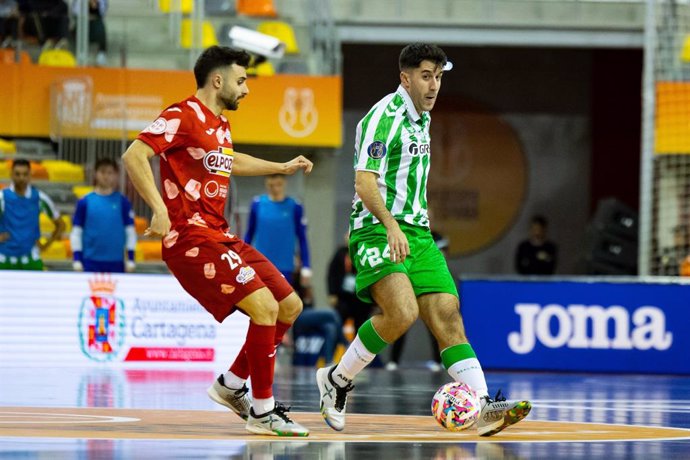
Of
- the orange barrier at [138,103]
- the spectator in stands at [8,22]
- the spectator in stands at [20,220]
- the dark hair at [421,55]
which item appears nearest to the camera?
the dark hair at [421,55]

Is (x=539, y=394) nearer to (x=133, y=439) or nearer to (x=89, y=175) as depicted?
(x=133, y=439)

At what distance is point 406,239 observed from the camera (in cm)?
791

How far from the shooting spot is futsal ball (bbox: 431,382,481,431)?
25.5 feet

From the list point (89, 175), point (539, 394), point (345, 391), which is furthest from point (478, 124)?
point (345, 391)

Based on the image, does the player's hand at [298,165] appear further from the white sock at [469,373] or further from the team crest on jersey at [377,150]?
the white sock at [469,373]

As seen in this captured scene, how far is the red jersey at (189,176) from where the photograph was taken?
25.3 feet

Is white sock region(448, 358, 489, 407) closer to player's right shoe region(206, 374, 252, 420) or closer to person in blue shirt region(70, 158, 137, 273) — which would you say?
player's right shoe region(206, 374, 252, 420)

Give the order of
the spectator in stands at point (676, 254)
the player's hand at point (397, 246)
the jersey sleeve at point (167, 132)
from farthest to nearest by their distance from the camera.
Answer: the spectator in stands at point (676, 254) → the player's hand at point (397, 246) → the jersey sleeve at point (167, 132)

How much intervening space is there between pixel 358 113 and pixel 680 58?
22.5 ft

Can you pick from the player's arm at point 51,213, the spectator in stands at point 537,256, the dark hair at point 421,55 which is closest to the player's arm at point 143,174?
the dark hair at point 421,55

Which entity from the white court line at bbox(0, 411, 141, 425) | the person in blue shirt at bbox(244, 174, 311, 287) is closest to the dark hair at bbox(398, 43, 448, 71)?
the white court line at bbox(0, 411, 141, 425)

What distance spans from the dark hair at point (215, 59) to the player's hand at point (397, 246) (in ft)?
4.26

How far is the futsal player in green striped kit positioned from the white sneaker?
43 centimetres

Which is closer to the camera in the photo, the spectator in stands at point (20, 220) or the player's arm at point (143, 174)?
the player's arm at point (143, 174)
